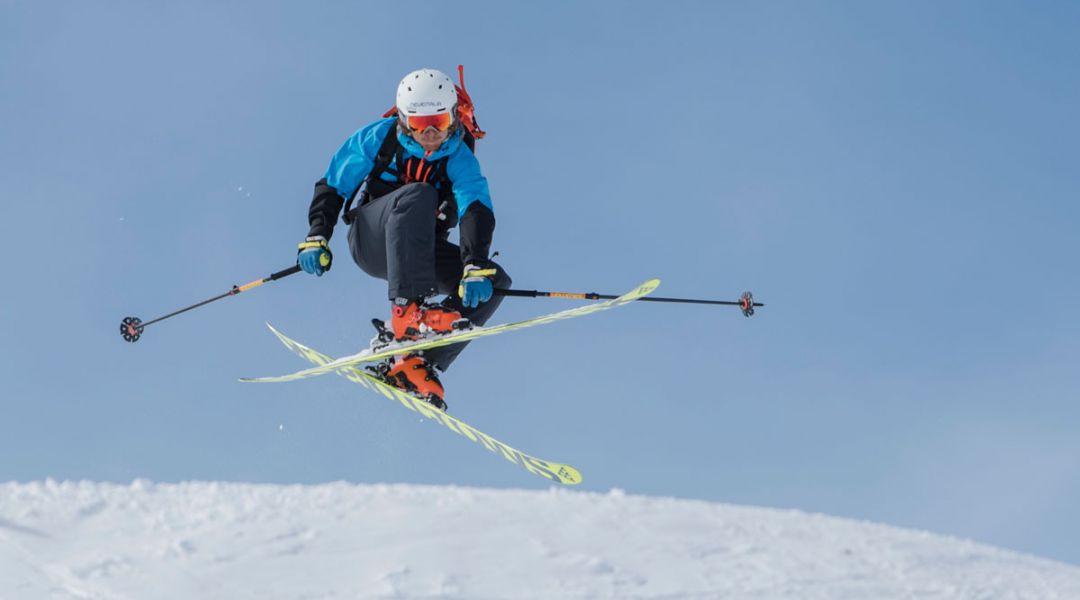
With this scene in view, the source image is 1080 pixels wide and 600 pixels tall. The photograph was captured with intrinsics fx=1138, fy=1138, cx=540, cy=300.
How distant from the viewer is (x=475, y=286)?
8469 mm

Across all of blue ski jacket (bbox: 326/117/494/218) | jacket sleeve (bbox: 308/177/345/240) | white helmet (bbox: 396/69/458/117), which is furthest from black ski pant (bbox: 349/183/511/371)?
white helmet (bbox: 396/69/458/117)

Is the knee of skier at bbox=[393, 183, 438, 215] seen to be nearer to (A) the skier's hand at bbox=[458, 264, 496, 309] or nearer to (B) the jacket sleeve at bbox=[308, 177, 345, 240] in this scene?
(A) the skier's hand at bbox=[458, 264, 496, 309]

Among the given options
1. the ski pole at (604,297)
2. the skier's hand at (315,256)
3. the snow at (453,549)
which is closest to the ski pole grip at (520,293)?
the ski pole at (604,297)

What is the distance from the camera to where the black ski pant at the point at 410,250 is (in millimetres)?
8336

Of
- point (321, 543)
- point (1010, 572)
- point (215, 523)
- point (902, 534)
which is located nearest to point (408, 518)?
point (321, 543)

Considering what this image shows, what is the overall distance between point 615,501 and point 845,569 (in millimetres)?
1390

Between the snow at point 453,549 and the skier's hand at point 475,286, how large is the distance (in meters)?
2.12

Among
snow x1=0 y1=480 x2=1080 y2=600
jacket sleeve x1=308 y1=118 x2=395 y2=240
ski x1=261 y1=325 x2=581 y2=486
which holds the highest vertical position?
jacket sleeve x1=308 y1=118 x2=395 y2=240

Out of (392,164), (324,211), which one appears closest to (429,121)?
(392,164)

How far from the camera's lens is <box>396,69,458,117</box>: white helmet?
335 inches

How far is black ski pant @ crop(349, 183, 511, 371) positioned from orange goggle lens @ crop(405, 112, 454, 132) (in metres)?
0.46

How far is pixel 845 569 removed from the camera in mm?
5805

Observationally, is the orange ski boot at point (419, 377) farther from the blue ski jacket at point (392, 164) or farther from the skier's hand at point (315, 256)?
the blue ski jacket at point (392, 164)

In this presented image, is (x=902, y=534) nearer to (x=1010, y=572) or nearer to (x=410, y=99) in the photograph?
(x=1010, y=572)
